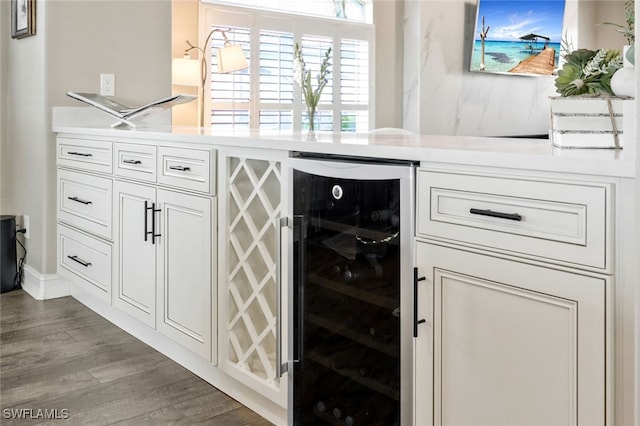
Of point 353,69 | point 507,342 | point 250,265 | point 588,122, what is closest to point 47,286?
point 250,265

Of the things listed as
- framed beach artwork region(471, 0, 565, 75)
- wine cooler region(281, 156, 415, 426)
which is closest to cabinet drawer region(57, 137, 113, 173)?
wine cooler region(281, 156, 415, 426)

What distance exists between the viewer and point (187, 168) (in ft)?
7.04

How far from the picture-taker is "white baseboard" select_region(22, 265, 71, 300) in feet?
10.8

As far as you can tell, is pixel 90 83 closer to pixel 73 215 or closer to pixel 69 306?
pixel 73 215

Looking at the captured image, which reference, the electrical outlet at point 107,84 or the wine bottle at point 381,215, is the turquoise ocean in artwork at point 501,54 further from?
the wine bottle at point 381,215

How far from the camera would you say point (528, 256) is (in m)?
1.17

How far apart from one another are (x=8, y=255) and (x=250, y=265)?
7.07 ft

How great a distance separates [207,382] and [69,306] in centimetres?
132

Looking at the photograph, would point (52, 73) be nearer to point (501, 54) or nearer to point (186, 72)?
point (186, 72)

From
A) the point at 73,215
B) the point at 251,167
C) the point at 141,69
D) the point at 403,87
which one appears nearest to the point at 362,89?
the point at 403,87

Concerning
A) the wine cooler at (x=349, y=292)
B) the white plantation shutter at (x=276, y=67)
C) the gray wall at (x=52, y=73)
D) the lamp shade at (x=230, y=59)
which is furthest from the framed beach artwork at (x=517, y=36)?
the wine cooler at (x=349, y=292)

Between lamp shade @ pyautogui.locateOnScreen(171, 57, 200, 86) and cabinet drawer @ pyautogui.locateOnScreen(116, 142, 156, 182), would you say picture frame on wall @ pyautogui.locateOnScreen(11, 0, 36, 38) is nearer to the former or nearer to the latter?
cabinet drawer @ pyautogui.locateOnScreen(116, 142, 156, 182)

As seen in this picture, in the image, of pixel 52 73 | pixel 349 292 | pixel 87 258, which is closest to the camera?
pixel 349 292

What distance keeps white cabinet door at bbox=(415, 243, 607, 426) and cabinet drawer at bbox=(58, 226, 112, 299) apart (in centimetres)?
182
